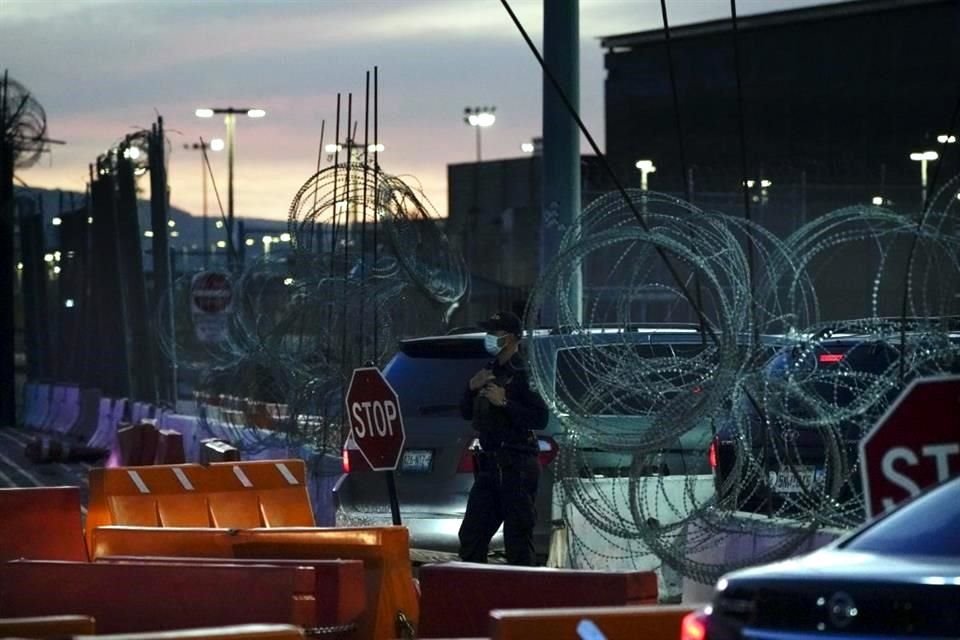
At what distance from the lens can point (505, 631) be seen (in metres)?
7.39

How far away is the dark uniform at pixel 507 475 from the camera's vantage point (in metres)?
13.1

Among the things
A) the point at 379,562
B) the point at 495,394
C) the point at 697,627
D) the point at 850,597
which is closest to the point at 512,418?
the point at 495,394

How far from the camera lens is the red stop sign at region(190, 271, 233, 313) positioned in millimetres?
29031

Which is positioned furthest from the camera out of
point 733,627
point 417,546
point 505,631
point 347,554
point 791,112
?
point 791,112

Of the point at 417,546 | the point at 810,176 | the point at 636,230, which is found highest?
the point at 810,176

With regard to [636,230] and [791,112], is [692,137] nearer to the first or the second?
[791,112]

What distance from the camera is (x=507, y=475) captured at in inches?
517

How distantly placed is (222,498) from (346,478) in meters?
0.96

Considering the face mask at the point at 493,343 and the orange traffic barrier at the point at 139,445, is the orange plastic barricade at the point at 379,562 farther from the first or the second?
the orange traffic barrier at the point at 139,445

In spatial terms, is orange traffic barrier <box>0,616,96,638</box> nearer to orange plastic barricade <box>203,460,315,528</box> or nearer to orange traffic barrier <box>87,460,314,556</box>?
orange traffic barrier <box>87,460,314,556</box>

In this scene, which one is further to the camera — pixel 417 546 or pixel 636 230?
pixel 417 546

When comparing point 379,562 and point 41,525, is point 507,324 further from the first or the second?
point 41,525

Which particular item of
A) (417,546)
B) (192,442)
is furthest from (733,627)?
(192,442)

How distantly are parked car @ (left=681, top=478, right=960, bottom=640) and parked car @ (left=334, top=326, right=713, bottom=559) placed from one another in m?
6.53
